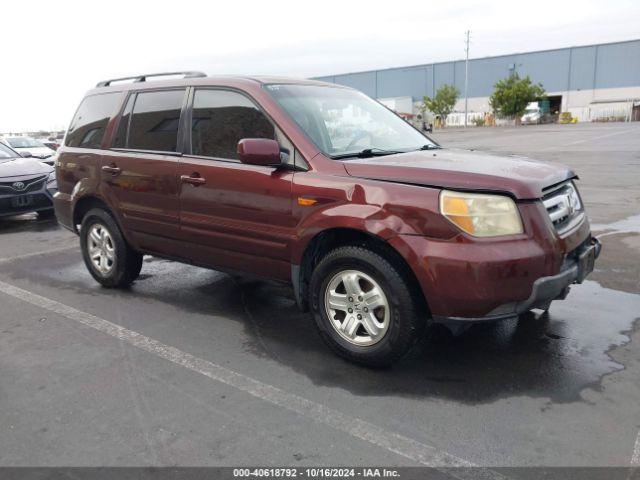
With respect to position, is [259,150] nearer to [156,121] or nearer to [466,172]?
[466,172]

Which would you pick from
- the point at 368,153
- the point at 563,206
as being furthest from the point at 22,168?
the point at 563,206

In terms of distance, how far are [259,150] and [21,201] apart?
22.3 feet

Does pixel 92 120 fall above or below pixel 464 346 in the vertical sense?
above

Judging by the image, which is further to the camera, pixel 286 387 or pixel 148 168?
pixel 148 168

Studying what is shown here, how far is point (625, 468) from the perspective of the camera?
8.34 ft

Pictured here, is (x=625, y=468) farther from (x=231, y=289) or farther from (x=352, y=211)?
(x=231, y=289)

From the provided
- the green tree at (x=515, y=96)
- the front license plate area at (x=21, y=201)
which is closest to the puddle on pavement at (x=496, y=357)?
the front license plate area at (x=21, y=201)

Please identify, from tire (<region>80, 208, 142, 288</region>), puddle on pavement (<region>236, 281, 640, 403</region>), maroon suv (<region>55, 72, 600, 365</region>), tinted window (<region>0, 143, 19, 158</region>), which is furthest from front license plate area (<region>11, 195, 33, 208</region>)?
puddle on pavement (<region>236, 281, 640, 403</region>)

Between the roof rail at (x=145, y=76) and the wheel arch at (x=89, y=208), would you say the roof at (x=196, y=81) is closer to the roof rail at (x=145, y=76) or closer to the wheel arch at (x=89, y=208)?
the roof rail at (x=145, y=76)

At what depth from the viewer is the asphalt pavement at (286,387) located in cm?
273

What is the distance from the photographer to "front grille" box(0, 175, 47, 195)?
28.7 feet

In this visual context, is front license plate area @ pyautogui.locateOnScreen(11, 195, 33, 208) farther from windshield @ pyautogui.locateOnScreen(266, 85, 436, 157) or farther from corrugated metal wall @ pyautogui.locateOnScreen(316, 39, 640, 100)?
corrugated metal wall @ pyautogui.locateOnScreen(316, 39, 640, 100)

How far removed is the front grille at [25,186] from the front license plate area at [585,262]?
835 centimetres

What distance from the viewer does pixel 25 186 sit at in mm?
8977
